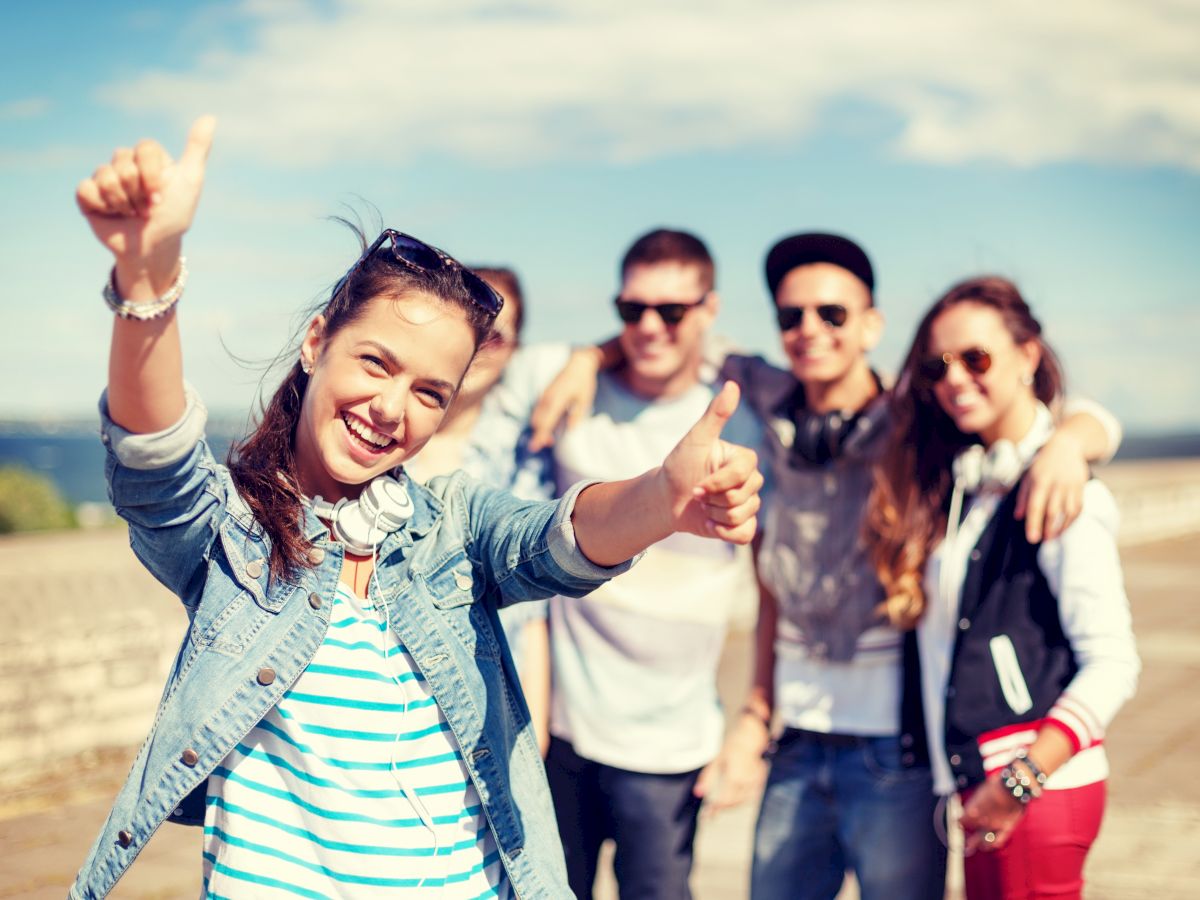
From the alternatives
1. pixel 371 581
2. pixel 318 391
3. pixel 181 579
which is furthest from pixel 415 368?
pixel 181 579

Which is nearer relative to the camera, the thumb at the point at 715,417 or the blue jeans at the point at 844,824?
the thumb at the point at 715,417

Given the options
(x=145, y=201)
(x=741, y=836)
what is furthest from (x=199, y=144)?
(x=741, y=836)

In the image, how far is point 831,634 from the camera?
335 centimetres

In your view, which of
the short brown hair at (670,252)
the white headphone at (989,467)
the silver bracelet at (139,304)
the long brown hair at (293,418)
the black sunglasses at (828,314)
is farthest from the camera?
the short brown hair at (670,252)

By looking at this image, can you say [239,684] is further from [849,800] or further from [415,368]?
[849,800]

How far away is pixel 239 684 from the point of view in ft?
6.83

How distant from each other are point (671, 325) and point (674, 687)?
3.58 feet

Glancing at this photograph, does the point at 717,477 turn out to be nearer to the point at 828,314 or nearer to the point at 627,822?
the point at 828,314

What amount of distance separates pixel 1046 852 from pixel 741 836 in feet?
10.3

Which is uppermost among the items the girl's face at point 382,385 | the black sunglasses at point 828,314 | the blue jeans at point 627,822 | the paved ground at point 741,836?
the black sunglasses at point 828,314

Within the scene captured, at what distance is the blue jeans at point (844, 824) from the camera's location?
125 inches

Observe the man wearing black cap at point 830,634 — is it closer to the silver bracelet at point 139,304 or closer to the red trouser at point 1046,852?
the red trouser at point 1046,852

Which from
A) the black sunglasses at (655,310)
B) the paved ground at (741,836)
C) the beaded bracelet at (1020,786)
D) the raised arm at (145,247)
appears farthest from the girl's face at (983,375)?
the paved ground at (741,836)

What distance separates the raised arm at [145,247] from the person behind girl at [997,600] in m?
2.00
